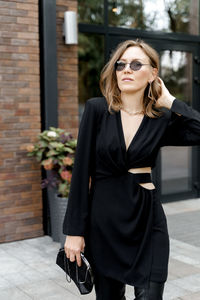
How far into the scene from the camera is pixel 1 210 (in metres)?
5.00

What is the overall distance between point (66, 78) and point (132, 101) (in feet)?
10.7

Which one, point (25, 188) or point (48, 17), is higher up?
point (48, 17)

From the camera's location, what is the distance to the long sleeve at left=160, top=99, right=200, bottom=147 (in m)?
2.35

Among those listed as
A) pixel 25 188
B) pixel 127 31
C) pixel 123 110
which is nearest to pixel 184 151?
pixel 127 31

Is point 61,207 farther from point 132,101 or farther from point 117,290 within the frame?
point 132,101

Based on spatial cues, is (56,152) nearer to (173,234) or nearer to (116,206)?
(173,234)

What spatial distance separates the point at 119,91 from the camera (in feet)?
7.87

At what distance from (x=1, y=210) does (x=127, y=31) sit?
130 inches

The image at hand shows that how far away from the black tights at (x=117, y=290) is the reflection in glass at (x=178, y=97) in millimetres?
4943

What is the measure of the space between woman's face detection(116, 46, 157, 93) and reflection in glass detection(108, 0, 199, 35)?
438cm

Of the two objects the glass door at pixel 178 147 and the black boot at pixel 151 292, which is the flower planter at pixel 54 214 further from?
the black boot at pixel 151 292

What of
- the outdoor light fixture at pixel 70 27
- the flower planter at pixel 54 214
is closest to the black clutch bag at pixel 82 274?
the flower planter at pixel 54 214

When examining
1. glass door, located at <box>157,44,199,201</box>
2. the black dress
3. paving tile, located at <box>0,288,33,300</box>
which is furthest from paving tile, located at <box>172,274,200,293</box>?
glass door, located at <box>157,44,199,201</box>

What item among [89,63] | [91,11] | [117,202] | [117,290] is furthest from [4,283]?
[91,11]
